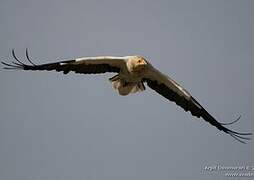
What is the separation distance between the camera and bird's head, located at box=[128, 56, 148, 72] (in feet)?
51.3

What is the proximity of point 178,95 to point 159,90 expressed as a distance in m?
0.41

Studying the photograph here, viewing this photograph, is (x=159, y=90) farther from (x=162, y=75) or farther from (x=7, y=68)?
(x=7, y=68)

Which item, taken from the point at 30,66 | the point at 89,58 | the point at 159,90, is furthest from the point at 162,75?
the point at 30,66

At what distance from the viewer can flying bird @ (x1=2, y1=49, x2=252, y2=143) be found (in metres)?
15.7

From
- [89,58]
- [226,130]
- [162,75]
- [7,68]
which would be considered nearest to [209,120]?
[226,130]

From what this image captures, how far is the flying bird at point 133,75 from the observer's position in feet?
51.5

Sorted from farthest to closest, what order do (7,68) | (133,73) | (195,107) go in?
(195,107) < (133,73) < (7,68)

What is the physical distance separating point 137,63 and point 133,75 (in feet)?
1.26

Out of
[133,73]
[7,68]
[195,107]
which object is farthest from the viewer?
[195,107]

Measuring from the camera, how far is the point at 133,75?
15.9 metres

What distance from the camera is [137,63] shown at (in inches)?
615

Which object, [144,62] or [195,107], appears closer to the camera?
[144,62]

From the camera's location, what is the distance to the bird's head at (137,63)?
51.3 feet

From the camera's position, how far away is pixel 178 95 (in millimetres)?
16719
